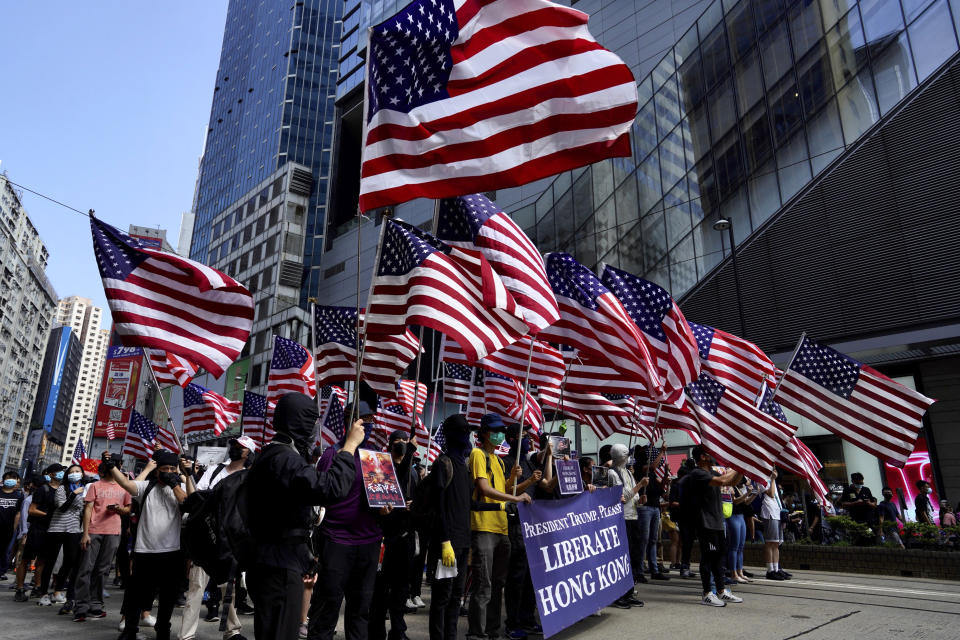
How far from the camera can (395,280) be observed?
6914mm

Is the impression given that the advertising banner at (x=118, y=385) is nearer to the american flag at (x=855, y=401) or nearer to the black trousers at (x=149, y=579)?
the black trousers at (x=149, y=579)

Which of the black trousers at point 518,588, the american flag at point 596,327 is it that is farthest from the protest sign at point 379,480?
the american flag at point 596,327

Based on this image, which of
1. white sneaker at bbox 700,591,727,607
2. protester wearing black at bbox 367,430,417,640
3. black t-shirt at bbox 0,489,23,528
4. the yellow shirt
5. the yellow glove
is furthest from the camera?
black t-shirt at bbox 0,489,23,528

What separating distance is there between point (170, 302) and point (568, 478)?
4.80 m

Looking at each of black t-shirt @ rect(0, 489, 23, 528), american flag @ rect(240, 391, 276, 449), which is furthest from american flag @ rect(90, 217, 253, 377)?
american flag @ rect(240, 391, 276, 449)

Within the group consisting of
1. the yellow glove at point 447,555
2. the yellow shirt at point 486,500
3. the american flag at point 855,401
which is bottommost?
the yellow glove at point 447,555

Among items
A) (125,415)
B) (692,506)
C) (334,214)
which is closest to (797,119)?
(692,506)

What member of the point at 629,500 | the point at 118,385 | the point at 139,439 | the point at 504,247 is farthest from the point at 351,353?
the point at 118,385

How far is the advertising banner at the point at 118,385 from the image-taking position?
75.7 meters

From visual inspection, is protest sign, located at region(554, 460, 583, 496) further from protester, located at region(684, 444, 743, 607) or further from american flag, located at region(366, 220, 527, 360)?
protester, located at region(684, 444, 743, 607)

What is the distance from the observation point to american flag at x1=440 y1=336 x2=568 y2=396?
10391 millimetres

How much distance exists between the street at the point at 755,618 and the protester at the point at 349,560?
1970mm

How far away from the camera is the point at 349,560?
436 cm

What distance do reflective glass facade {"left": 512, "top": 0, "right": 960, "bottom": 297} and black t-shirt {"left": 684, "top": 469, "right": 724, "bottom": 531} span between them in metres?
17.9
